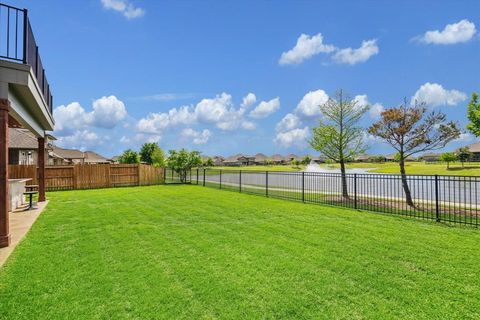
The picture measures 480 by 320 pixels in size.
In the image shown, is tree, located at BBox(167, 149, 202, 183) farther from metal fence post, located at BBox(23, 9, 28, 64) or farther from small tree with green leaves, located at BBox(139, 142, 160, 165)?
small tree with green leaves, located at BBox(139, 142, 160, 165)

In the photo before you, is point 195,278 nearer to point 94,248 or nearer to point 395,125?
point 94,248

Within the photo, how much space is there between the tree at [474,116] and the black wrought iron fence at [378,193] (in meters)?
2.46

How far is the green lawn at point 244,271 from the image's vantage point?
11.5 feet

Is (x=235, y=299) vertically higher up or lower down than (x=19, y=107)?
lower down

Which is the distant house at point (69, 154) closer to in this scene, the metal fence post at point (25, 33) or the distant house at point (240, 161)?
the metal fence post at point (25, 33)

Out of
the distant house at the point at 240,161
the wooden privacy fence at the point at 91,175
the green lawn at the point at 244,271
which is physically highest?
the distant house at the point at 240,161

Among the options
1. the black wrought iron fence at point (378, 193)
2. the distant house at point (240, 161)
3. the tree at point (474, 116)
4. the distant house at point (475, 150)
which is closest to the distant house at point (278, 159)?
the distant house at point (240, 161)

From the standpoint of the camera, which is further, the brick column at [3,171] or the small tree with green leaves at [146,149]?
the small tree with green leaves at [146,149]

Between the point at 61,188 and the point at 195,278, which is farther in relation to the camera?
the point at 61,188

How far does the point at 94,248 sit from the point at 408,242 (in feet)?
20.5

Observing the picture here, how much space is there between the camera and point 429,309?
11.4 feet

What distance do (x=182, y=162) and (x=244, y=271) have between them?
2088 centimetres

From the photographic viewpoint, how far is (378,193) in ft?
55.9

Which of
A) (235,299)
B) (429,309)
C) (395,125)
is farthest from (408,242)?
(395,125)
